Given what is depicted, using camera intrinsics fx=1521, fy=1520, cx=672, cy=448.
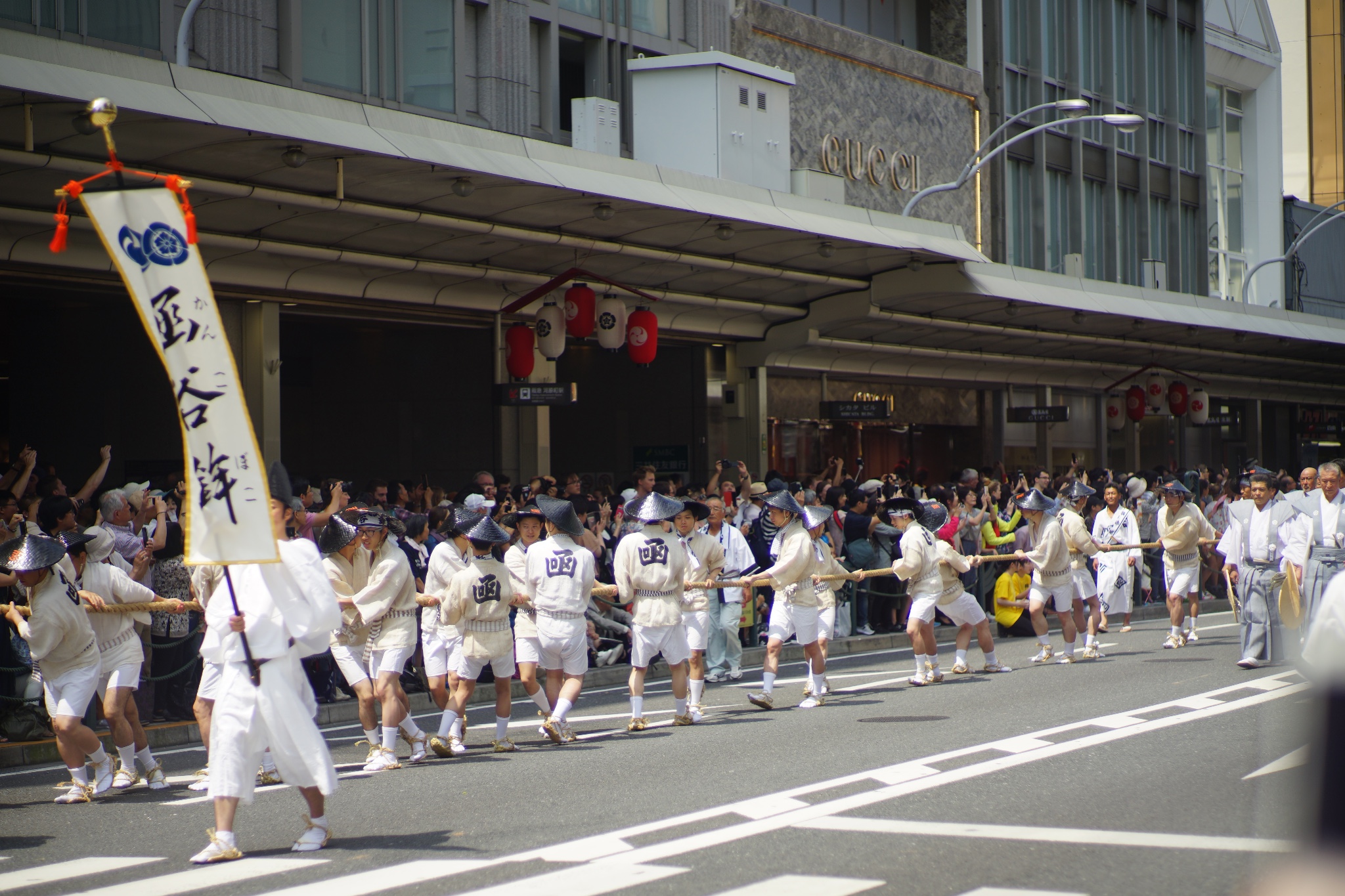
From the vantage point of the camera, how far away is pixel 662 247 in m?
19.0

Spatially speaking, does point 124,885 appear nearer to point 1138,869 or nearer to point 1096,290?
point 1138,869

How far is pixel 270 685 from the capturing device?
7.10m

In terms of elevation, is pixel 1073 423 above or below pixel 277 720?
above

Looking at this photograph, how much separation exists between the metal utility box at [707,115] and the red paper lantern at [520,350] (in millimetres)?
4297

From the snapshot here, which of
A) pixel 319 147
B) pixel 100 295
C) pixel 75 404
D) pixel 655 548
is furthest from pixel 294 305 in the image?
pixel 655 548

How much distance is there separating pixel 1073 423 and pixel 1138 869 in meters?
29.6

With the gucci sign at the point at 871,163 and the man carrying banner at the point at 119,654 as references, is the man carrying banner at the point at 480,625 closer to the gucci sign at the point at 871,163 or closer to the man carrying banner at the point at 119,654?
the man carrying banner at the point at 119,654

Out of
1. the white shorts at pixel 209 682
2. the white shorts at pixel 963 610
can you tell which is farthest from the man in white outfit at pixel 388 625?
the white shorts at pixel 963 610

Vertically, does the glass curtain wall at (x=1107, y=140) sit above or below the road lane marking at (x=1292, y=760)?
above

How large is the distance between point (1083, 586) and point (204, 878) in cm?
1061

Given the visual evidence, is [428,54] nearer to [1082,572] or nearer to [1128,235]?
Result: [1082,572]

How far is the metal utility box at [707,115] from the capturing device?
73.7ft

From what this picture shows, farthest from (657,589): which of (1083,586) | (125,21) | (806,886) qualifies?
(125,21)

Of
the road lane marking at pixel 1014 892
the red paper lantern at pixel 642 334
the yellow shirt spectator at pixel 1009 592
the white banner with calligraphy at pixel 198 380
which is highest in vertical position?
the red paper lantern at pixel 642 334
